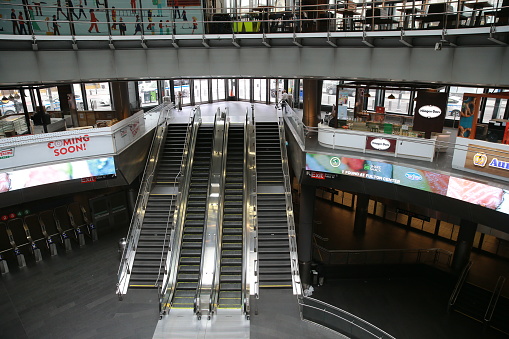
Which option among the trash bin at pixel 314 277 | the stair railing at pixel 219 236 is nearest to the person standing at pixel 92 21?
the stair railing at pixel 219 236

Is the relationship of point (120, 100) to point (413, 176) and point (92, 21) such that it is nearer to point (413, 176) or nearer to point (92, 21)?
point (92, 21)

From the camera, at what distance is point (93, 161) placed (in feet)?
43.3

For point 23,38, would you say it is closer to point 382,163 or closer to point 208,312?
point 208,312

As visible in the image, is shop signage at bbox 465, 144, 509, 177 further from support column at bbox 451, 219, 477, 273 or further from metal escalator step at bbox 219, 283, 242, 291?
metal escalator step at bbox 219, 283, 242, 291

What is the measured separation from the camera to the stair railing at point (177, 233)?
11.5 meters

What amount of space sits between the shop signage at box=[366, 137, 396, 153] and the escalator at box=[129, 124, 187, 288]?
24.2 feet

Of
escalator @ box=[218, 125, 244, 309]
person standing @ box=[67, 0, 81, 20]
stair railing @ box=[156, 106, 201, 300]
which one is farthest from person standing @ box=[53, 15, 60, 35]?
escalator @ box=[218, 125, 244, 309]

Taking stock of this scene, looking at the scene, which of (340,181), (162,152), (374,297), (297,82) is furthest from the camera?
(297,82)

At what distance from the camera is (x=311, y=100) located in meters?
16.7

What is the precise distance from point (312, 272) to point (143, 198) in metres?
7.29

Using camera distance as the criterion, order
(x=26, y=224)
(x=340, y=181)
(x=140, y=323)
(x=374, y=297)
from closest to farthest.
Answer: (x=140, y=323) → (x=340, y=181) → (x=374, y=297) → (x=26, y=224)

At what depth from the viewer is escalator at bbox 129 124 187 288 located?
42.3ft

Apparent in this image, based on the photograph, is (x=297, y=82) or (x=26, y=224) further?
(x=297, y=82)

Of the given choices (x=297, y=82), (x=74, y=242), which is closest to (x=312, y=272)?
(x=74, y=242)
